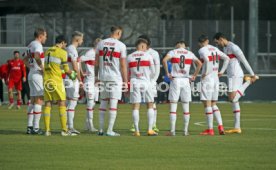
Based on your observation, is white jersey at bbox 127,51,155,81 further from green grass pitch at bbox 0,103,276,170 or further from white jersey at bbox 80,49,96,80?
white jersey at bbox 80,49,96,80

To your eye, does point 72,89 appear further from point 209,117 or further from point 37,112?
point 209,117

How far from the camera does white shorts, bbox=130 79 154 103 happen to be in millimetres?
20719

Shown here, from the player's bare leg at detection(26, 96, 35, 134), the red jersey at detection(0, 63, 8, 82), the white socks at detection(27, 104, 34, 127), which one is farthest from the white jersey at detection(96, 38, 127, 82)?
the red jersey at detection(0, 63, 8, 82)

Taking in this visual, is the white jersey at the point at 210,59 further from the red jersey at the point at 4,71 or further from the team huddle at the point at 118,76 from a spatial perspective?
the red jersey at the point at 4,71

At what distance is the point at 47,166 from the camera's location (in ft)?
47.5

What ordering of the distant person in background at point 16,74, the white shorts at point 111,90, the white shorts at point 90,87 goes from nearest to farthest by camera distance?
the white shorts at point 111,90 → the white shorts at point 90,87 → the distant person in background at point 16,74

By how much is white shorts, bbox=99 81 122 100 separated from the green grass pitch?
0.94 m

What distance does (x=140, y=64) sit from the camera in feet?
68.0

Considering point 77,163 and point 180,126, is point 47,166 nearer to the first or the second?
point 77,163

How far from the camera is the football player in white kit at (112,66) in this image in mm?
20094

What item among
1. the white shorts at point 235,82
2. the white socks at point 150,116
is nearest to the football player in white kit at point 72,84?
the white socks at point 150,116

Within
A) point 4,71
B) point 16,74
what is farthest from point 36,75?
point 4,71

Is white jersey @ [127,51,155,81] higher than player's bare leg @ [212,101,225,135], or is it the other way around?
white jersey @ [127,51,155,81]

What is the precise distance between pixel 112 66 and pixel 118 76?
0.26 m
